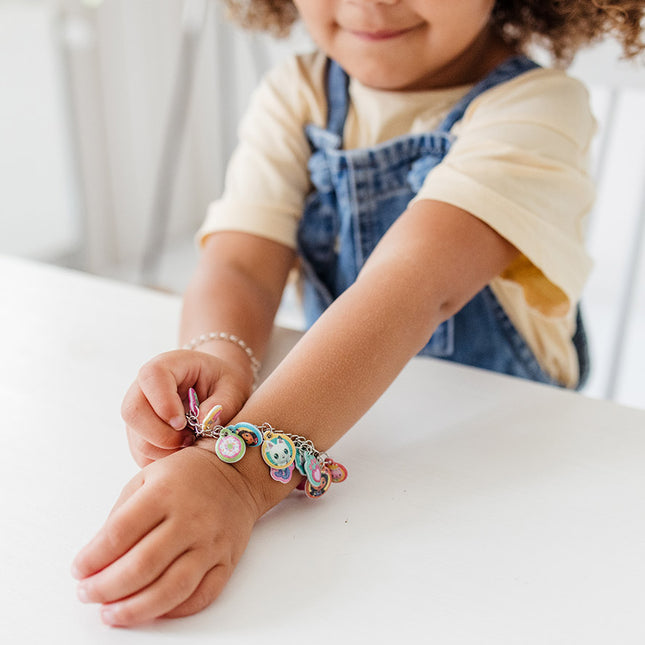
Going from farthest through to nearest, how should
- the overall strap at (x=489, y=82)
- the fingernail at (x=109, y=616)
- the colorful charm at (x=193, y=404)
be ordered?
1. the overall strap at (x=489, y=82)
2. the colorful charm at (x=193, y=404)
3. the fingernail at (x=109, y=616)

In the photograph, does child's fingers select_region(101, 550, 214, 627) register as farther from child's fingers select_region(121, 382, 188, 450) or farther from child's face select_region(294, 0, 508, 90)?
child's face select_region(294, 0, 508, 90)

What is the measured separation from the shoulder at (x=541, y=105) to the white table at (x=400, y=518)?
0.20 metres

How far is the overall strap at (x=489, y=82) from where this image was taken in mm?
677

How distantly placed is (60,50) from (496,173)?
1430mm

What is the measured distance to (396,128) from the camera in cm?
73

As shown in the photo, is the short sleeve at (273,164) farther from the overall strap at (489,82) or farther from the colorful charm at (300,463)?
the colorful charm at (300,463)

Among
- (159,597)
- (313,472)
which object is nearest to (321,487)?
(313,472)

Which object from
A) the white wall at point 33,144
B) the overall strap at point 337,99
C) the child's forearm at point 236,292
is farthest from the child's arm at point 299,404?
the white wall at point 33,144

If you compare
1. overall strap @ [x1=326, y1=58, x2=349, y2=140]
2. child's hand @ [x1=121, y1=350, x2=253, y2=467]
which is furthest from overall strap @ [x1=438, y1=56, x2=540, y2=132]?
child's hand @ [x1=121, y1=350, x2=253, y2=467]

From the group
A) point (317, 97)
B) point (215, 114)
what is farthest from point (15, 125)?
point (317, 97)

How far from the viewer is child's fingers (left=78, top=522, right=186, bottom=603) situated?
346mm

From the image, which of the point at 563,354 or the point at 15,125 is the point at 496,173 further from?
the point at 15,125

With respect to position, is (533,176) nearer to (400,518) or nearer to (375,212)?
(375,212)

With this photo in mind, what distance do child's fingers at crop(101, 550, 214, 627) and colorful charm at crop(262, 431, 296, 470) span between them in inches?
2.9
